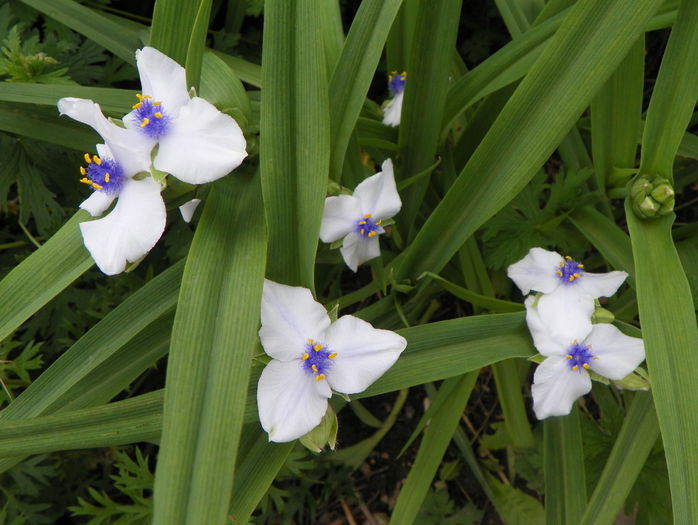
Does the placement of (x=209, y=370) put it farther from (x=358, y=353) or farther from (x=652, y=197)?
(x=652, y=197)

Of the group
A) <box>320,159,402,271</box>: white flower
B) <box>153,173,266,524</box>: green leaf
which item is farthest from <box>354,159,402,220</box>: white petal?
<box>153,173,266,524</box>: green leaf

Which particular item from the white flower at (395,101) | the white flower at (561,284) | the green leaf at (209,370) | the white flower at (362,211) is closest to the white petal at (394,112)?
the white flower at (395,101)

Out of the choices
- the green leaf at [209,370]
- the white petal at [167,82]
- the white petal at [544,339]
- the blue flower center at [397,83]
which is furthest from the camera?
the blue flower center at [397,83]

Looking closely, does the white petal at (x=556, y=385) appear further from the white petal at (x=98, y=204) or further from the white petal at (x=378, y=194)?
the white petal at (x=98, y=204)

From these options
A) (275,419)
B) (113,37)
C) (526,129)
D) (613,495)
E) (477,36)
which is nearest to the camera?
(275,419)

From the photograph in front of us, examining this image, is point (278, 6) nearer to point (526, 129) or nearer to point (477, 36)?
point (526, 129)

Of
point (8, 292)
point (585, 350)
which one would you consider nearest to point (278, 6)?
point (8, 292)

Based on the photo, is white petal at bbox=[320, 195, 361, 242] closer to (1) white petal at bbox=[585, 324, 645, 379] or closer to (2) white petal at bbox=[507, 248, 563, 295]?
(2) white petal at bbox=[507, 248, 563, 295]
